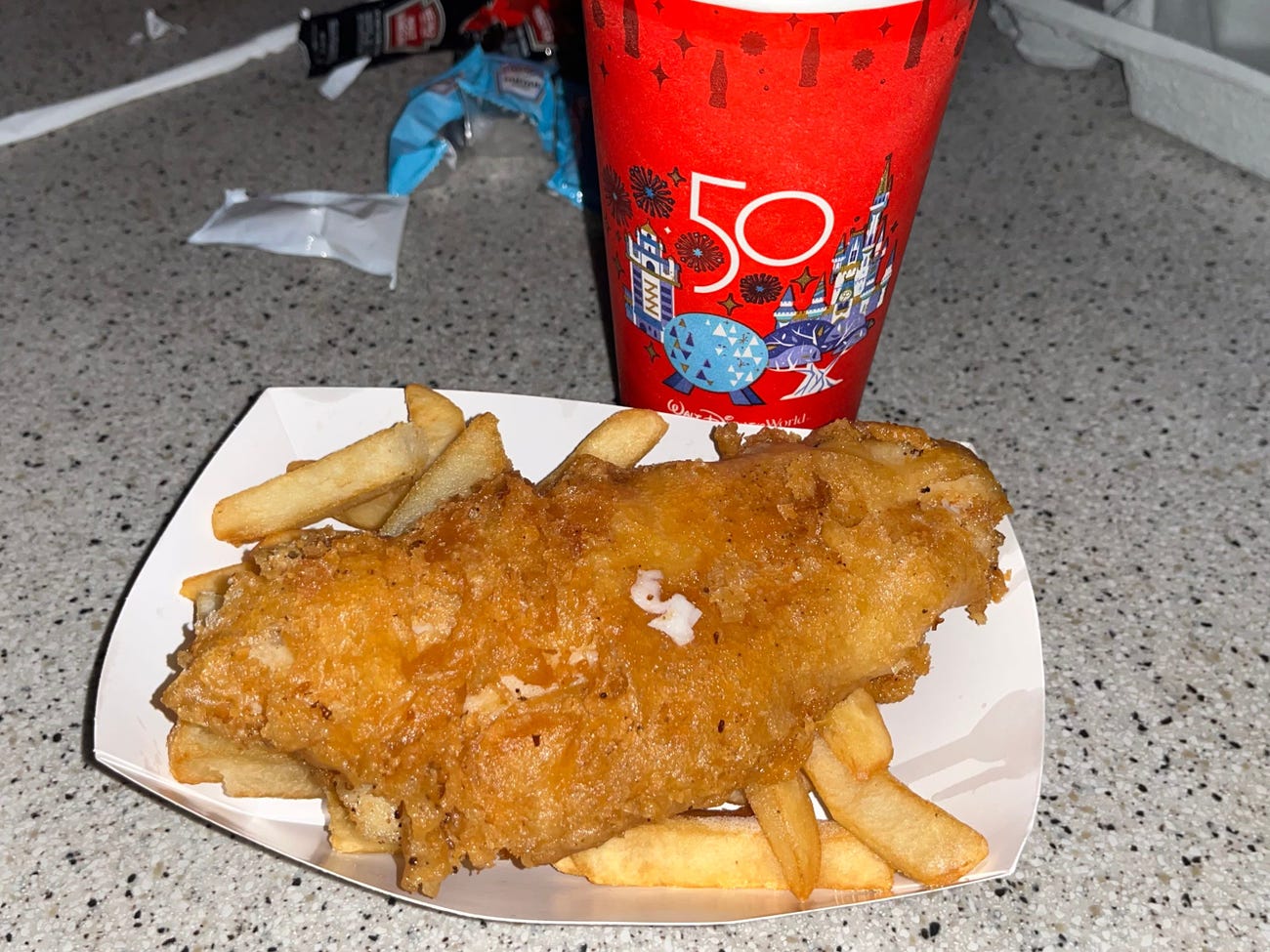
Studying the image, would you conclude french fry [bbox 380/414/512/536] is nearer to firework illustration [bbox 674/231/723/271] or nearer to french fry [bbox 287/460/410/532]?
french fry [bbox 287/460/410/532]

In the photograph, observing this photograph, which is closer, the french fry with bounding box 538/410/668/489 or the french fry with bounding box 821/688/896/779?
A: the french fry with bounding box 821/688/896/779

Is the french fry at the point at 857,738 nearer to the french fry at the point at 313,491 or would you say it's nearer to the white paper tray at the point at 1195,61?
the french fry at the point at 313,491

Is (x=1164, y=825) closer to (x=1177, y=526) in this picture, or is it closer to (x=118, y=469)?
(x=1177, y=526)

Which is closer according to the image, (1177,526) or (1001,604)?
(1001,604)

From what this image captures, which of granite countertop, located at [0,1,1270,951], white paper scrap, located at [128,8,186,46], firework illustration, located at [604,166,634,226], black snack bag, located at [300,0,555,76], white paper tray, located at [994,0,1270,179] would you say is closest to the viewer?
granite countertop, located at [0,1,1270,951]

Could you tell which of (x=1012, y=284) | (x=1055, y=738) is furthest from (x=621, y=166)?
(x=1012, y=284)

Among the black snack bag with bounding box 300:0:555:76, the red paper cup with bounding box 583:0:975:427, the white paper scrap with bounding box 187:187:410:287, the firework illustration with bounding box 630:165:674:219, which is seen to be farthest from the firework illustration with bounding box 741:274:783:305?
the black snack bag with bounding box 300:0:555:76
